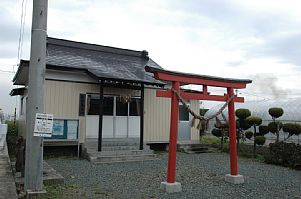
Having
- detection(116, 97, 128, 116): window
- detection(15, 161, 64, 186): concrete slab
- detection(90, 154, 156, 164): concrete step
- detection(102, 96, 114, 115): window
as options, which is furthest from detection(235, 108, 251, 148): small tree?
detection(15, 161, 64, 186): concrete slab

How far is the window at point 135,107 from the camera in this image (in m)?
13.5

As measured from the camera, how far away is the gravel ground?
663cm

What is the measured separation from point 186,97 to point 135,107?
6.29 meters

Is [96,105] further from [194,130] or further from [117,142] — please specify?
[194,130]

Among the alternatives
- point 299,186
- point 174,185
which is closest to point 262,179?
point 299,186

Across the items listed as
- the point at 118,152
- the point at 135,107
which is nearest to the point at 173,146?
the point at 118,152

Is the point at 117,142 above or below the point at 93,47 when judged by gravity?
below

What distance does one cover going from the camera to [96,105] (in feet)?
42.0

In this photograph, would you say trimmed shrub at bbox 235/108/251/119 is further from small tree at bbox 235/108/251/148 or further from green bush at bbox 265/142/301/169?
green bush at bbox 265/142/301/169

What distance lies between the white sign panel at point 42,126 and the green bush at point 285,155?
8695 millimetres

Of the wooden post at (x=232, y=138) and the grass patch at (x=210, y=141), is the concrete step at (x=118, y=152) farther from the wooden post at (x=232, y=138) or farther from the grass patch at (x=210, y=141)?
the grass patch at (x=210, y=141)

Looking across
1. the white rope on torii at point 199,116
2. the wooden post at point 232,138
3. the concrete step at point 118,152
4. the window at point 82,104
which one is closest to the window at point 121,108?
the window at point 82,104

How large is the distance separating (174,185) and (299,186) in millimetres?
3472

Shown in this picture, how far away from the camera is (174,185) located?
6.80 metres
